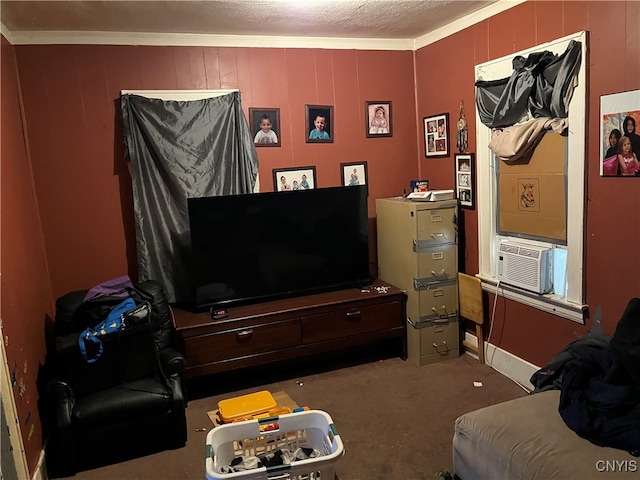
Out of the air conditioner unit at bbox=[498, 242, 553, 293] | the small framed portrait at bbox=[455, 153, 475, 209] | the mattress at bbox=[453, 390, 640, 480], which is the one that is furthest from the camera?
the small framed portrait at bbox=[455, 153, 475, 209]

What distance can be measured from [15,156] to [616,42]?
10.6ft

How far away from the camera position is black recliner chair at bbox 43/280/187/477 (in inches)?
101

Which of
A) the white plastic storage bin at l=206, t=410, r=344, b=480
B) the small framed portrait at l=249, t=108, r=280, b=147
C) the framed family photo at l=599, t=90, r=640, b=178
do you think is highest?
the small framed portrait at l=249, t=108, r=280, b=147

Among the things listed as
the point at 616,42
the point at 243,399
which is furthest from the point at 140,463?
the point at 616,42

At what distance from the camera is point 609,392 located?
1950mm

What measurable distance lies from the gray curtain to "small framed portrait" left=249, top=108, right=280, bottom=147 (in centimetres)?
10

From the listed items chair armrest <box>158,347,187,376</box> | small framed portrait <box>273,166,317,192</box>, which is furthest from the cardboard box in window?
chair armrest <box>158,347,187,376</box>

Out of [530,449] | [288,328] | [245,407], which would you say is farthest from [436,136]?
[530,449]

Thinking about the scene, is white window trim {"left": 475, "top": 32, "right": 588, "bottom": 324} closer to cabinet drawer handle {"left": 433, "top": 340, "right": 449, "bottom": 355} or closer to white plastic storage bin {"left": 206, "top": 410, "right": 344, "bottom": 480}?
cabinet drawer handle {"left": 433, "top": 340, "right": 449, "bottom": 355}

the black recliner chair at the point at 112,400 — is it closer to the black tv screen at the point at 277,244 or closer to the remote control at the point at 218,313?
the remote control at the point at 218,313

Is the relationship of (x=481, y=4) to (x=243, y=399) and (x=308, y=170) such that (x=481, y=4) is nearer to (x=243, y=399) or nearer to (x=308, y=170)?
(x=308, y=170)

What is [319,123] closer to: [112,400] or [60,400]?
[112,400]

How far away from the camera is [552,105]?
108 inches

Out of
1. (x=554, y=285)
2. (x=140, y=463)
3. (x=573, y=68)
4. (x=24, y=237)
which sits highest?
(x=573, y=68)
